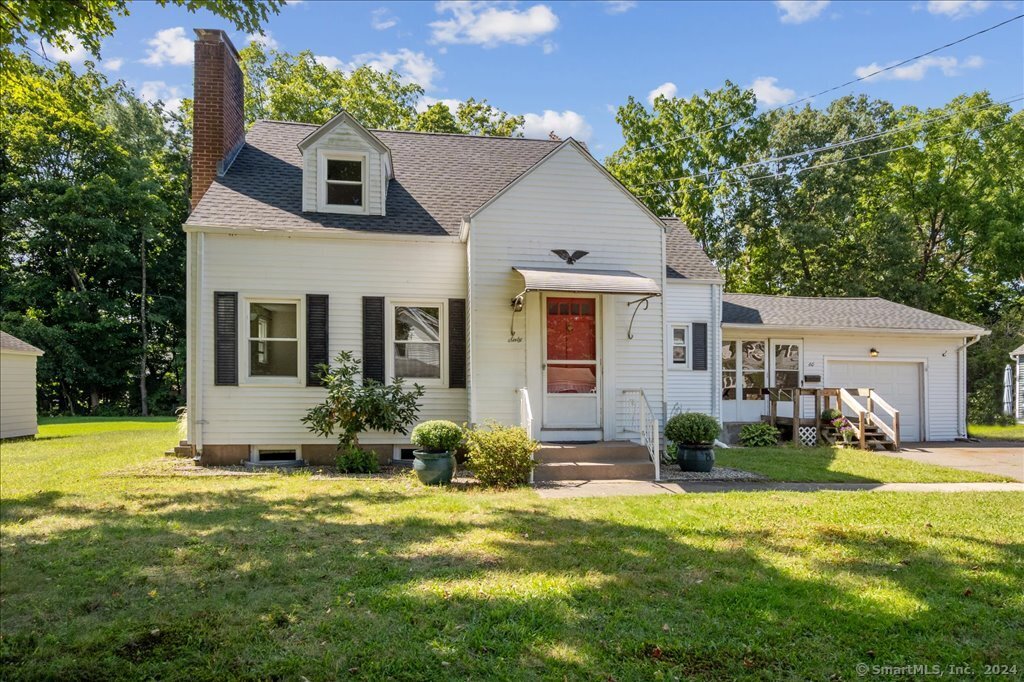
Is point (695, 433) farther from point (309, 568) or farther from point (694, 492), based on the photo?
point (309, 568)

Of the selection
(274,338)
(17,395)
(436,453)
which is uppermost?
(274,338)

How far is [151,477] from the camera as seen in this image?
30.5ft

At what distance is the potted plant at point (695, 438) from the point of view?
9.91m

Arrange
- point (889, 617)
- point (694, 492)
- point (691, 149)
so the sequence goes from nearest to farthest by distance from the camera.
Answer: point (889, 617) → point (694, 492) → point (691, 149)

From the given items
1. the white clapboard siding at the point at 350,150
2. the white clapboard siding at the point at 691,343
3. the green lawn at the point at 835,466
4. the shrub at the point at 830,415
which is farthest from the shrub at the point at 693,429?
the shrub at the point at 830,415

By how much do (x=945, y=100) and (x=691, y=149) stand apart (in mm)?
11553

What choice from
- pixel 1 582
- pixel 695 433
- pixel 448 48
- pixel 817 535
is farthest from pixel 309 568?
pixel 448 48

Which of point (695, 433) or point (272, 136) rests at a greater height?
point (272, 136)

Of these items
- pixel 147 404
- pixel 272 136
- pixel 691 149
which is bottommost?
pixel 147 404

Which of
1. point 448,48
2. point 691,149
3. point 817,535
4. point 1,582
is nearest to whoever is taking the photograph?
point 1,582

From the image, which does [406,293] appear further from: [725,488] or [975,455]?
[975,455]

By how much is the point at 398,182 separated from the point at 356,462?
19.1 feet

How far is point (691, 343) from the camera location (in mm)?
15164

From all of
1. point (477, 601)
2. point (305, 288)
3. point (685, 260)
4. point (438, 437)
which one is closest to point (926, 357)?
point (685, 260)
